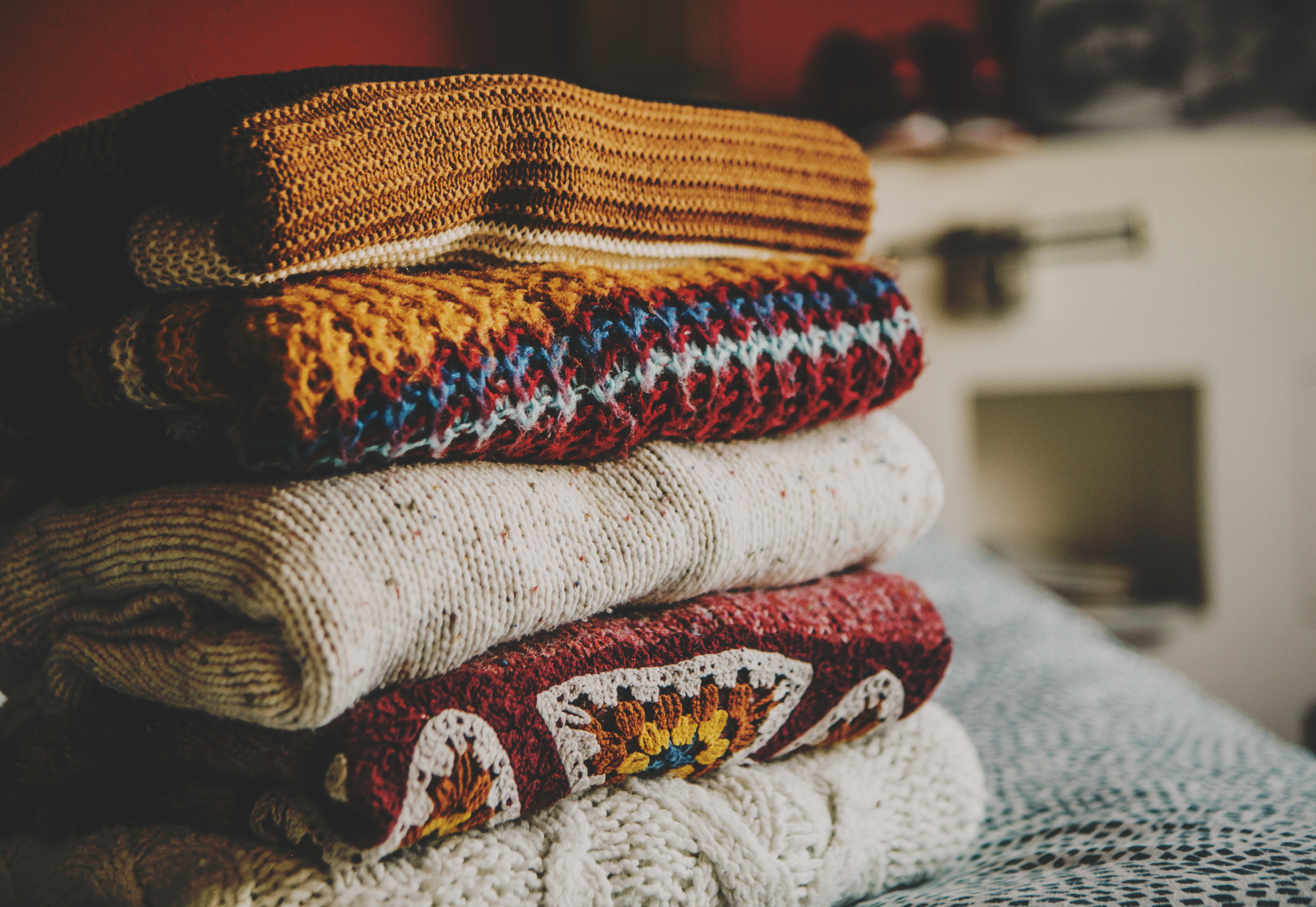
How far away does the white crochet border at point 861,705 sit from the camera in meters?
0.43

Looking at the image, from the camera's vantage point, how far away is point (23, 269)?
36 centimetres

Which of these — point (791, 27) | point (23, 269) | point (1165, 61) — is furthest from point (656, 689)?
point (1165, 61)

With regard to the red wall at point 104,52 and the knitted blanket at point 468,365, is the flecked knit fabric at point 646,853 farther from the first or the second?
the red wall at point 104,52

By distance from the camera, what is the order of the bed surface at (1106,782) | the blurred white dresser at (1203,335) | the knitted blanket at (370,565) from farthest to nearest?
the blurred white dresser at (1203,335), the bed surface at (1106,782), the knitted blanket at (370,565)

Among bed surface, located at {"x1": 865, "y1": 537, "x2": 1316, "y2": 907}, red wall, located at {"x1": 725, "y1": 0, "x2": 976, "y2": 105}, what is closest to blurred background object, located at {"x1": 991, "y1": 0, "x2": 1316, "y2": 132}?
red wall, located at {"x1": 725, "y1": 0, "x2": 976, "y2": 105}

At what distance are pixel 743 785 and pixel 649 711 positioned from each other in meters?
0.06

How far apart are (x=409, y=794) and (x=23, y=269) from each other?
9.6 inches

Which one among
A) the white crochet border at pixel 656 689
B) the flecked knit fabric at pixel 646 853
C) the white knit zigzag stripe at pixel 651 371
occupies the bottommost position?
the flecked knit fabric at pixel 646 853

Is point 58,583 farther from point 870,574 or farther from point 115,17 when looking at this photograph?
point 870,574

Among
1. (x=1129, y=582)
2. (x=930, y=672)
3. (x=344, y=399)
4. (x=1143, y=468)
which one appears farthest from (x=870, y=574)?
(x=1143, y=468)

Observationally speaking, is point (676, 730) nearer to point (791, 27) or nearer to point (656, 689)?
point (656, 689)

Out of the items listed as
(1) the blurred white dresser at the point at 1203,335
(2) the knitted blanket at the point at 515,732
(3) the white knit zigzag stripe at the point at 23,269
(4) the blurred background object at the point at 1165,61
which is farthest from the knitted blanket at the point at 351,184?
(4) the blurred background object at the point at 1165,61

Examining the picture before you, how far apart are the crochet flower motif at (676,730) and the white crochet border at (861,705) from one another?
4 cm

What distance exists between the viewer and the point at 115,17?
0.42 metres
